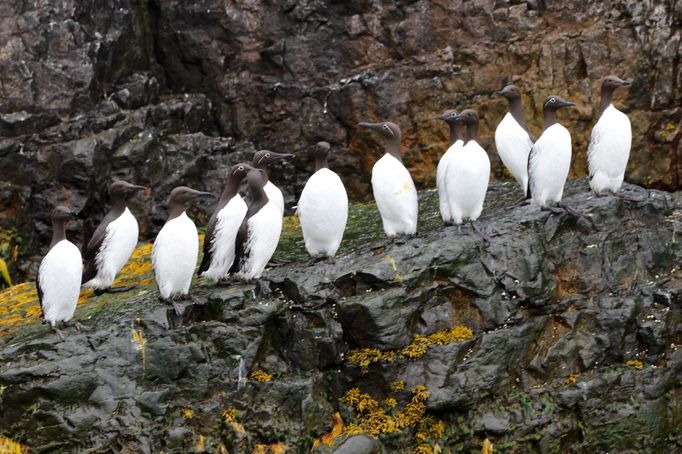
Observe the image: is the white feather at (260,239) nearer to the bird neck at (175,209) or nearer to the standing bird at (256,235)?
the standing bird at (256,235)

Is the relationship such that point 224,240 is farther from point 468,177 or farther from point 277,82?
point 277,82

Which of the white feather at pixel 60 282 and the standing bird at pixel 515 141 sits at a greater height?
the standing bird at pixel 515 141

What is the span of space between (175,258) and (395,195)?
→ 90.9 inches

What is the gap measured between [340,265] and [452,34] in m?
6.75

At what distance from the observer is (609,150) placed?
379 inches

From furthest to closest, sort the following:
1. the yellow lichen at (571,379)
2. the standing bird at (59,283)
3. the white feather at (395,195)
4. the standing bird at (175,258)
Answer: the white feather at (395,195), the yellow lichen at (571,379), the standing bird at (175,258), the standing bird at (59,283)

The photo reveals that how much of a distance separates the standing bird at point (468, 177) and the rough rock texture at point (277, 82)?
501 cm

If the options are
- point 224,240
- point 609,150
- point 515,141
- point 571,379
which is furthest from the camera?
point 515,141

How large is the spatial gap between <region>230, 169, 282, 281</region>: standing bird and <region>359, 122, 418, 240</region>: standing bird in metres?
1.15

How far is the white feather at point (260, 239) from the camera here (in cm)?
832

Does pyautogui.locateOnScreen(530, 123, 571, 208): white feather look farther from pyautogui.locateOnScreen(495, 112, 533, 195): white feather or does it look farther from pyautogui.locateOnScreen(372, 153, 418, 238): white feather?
pyautogui.locateOnScreen(372, 153, 418, 238): white feather

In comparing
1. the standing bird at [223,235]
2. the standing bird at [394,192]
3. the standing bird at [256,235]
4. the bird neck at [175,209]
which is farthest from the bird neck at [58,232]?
the standing bird at [394,192]

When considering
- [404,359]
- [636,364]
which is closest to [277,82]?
[404,359]

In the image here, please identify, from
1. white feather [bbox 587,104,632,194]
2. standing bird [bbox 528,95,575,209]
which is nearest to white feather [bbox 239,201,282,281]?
standing bird [bbox 528,95,575,209]
